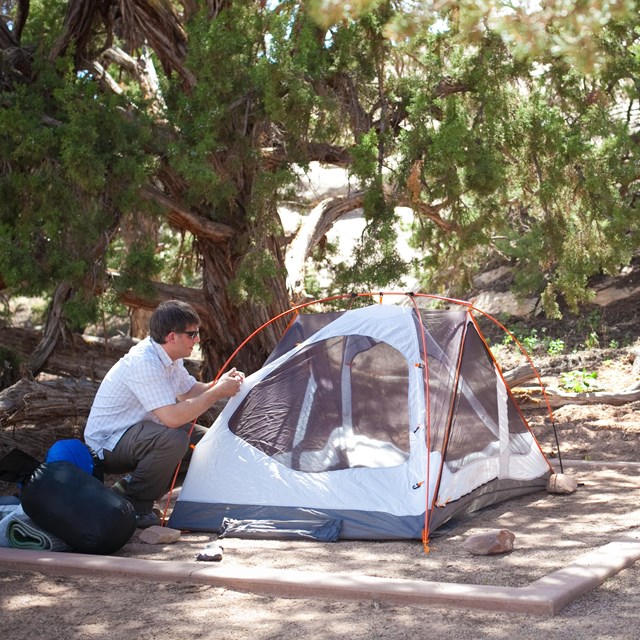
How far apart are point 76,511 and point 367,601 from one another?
5.47 feet

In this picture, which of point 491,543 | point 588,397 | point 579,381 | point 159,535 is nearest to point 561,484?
point 491,543

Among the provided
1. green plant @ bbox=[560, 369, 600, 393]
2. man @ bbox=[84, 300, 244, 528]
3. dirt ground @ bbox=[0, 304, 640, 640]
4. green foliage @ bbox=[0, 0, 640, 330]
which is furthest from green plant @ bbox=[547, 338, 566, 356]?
man @ bbox=[84, 300, 244, 528]

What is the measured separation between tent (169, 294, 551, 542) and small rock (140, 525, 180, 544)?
0.96 feet

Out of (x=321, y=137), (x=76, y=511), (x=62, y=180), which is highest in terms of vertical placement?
(x=321, y=137)

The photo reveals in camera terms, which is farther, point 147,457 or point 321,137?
point 321,137

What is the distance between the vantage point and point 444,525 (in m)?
5.19

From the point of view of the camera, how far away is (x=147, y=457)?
531cm

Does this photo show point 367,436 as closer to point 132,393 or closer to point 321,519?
point 321,519

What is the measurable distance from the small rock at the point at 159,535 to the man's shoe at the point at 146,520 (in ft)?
0.91

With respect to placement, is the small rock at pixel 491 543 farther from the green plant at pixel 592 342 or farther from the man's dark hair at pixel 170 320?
the green plant at pixel 592 342

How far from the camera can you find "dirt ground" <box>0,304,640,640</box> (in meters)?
3.45

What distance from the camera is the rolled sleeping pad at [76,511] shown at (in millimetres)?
4621

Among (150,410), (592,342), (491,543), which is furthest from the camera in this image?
(592,342)

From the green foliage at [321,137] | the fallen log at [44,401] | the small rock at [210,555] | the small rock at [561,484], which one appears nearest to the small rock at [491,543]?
the small rock at [210,555]
